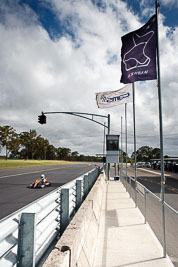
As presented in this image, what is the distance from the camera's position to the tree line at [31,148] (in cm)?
8731

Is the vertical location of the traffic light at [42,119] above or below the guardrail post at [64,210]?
above

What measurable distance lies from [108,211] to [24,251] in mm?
7346

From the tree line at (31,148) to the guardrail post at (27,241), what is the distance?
291 feet

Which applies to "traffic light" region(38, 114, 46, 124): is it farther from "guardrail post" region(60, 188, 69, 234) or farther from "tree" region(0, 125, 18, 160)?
"tree" region(0, 125, 18, 160)

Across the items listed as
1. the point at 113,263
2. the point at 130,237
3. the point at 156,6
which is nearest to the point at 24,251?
the point at 113,263

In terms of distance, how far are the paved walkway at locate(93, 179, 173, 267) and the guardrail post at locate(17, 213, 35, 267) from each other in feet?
8.07

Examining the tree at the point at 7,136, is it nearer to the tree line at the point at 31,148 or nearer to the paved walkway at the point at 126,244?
the tree line at the point at 31,148

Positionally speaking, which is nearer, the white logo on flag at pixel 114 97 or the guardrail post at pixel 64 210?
the guardrail post at pixel 64 210

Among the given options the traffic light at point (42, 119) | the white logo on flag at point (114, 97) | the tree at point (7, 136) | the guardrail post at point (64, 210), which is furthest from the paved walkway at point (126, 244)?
the tree at point (7, 136)

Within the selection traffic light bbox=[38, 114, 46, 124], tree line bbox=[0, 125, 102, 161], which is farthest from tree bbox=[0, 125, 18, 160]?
traffic light bbox=[38, 114, 46, 124]

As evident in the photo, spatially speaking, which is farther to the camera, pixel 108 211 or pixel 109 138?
pixel 109 138

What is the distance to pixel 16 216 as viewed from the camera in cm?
236

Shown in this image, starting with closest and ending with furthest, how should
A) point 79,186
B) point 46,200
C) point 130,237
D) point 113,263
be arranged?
point 46,200 → point 113,263 → point 130,237 → point 79,186

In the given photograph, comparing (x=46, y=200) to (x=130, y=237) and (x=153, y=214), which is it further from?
(x=153, y=214)
